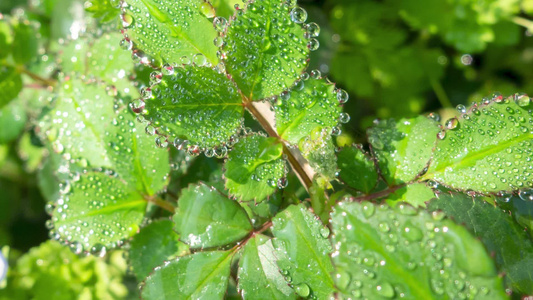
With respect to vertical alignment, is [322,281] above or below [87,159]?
below

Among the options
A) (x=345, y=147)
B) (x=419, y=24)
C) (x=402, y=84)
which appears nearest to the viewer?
(x=345, y=147)

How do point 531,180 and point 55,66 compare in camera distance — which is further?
point 55,66

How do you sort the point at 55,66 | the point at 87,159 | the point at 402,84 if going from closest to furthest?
the point at 87,159 < the point at 55,66 < the point at 402,84

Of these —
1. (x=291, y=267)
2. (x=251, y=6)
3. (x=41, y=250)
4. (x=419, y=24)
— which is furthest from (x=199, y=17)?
(x=419, y=24)

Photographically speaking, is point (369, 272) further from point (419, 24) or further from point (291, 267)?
point (419, 24)

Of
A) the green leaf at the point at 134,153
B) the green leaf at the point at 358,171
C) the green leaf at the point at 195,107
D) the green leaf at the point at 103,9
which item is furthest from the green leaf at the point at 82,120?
the green leaf at the point at 358,171

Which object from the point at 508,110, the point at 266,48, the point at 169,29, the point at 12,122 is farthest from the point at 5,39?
the point at 508,110

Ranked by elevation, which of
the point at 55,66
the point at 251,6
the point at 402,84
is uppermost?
the point at 55,66
